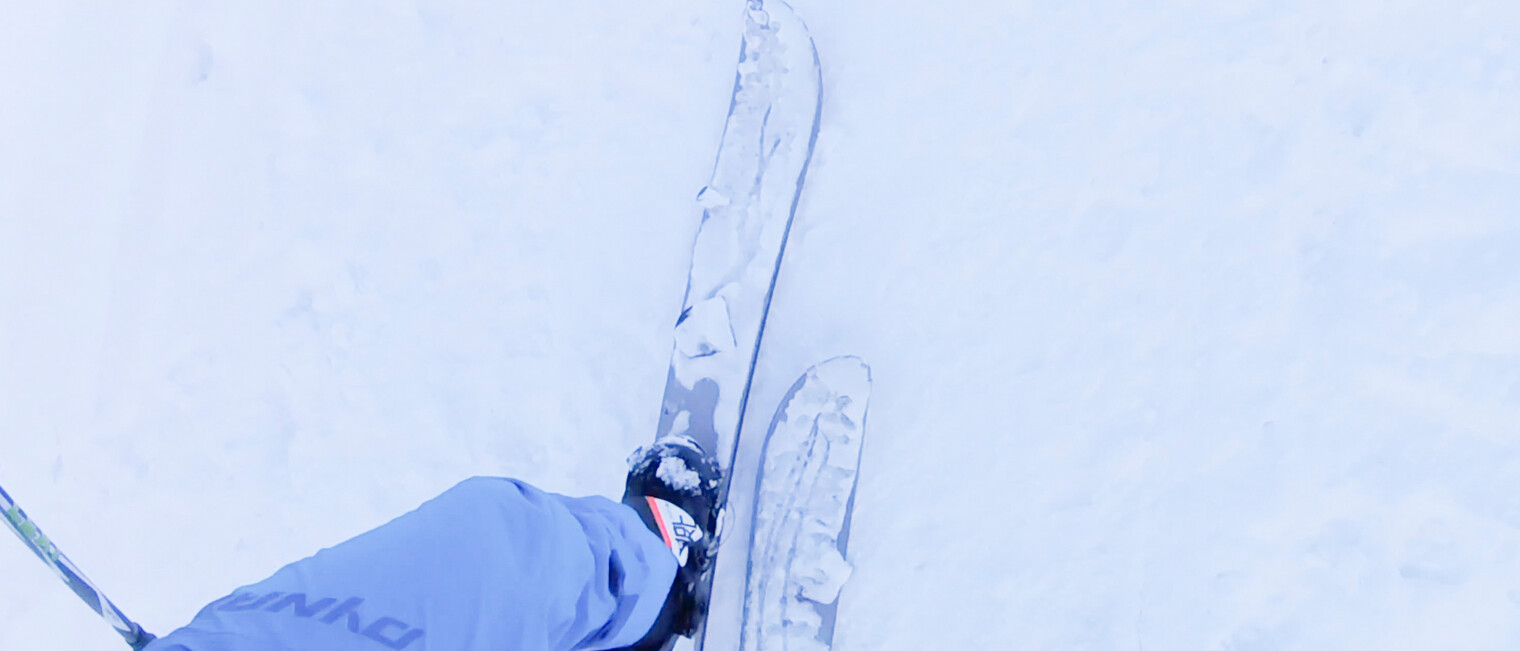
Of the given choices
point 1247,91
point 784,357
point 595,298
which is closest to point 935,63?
point 1247,91

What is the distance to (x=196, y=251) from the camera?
6.40 ft

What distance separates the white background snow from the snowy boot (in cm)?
15

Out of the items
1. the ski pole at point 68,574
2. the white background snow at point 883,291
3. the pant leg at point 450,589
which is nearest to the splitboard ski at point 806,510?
the white background snow at point 883,291

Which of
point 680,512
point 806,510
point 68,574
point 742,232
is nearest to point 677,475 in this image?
point 680,512

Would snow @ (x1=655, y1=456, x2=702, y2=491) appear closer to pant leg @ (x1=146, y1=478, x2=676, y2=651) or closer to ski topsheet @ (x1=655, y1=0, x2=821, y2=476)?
ski topsheet @ (x1=655, y1=0, x2=821, y2=476)

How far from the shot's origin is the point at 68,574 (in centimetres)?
80

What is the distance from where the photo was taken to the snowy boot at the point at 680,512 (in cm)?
148

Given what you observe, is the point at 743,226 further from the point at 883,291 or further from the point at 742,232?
the point at 883,291

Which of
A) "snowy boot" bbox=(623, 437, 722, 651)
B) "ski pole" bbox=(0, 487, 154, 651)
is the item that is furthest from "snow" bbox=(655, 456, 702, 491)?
"ski pole" bbox=(0, 487, 154, 651)

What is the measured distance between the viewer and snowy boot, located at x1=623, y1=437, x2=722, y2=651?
Answer: 1476mm

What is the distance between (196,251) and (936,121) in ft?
5.81

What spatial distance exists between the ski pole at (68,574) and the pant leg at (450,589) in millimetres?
109

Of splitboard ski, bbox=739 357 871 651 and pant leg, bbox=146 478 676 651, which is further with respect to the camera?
splitboard ski, bbox=739 357 871 651

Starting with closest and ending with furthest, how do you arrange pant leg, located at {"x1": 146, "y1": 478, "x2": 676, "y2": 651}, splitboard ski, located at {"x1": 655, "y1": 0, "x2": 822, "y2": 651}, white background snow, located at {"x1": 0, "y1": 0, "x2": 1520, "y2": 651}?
pant leg, located at {"x1": 146, "y1": 478, "x2": 676, "y2": 651}
white background snow, located at {"x1": 0, "y1": 0, "x2": 1520, "y2": 651}
splitboard ski, located at {"x1": 655, "y1": 0, "x2": 822, "y2": 651}
